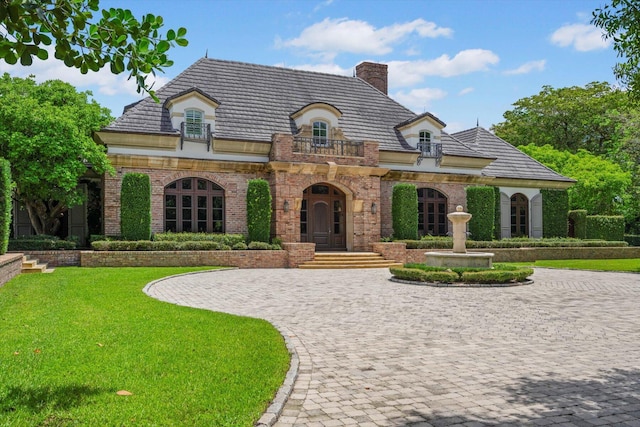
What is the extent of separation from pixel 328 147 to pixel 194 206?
7.03 meters

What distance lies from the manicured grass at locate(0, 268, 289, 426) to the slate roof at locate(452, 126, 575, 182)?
2575 cm

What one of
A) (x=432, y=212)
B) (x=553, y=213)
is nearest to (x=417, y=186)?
(x=432, y=212)

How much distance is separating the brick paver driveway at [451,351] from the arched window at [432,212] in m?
14.0

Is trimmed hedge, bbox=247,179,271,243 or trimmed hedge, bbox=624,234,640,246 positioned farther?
trimmed hedge, bbox=624,234,640,246

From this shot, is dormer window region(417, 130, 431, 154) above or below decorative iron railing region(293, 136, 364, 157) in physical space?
above

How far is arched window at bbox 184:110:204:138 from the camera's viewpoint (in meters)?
24.2

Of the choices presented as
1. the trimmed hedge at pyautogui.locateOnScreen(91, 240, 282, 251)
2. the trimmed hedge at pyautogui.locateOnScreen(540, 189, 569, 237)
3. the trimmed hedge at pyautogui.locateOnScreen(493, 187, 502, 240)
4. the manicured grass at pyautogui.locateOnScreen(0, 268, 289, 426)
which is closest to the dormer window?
the trimmed hedge at pyautogui.locateOnScreen(493, 187, 502, 240)

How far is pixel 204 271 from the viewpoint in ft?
63.3

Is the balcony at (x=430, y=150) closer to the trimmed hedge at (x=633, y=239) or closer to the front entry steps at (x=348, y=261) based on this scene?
the front entry steps at (x=348, y=261)

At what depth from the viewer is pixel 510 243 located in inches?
1128

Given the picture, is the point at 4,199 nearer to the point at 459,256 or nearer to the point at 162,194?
the point at 162,194

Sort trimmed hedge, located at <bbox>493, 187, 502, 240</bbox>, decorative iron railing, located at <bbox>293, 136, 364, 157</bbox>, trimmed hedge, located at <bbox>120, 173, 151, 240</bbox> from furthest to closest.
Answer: trimmed hedge, located at <bbox>493, 187, 502, 240</bbox> < decorative iron railing, located at <bbox>293, 136, 364, 157</bbox> < trimmed hedge, located at <bbox>120, 173, 151, 240</bbox>

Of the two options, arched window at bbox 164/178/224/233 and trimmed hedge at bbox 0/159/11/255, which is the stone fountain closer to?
arched window at bbox 164/178/224/233

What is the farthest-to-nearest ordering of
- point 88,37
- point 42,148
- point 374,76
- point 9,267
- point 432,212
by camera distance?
point 374,76 → point 432,212 → point 42,148 → point 9,267 → point 88,37
